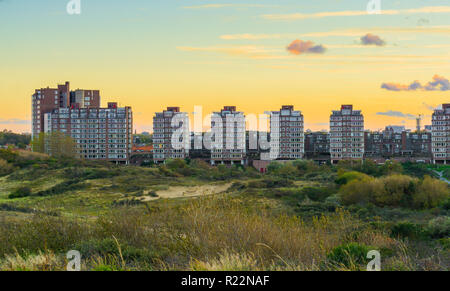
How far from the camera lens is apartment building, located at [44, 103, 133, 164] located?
7000 cm

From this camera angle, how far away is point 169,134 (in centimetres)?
6862

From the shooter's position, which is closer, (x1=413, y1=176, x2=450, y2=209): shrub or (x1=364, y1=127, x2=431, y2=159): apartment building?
(x1=413, y1=176, x2=450, y2=209): shrub

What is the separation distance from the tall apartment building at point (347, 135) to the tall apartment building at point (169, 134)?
22681 mm

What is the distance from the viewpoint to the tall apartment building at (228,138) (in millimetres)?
66375

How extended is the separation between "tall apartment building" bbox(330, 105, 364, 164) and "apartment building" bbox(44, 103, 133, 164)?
105 ft

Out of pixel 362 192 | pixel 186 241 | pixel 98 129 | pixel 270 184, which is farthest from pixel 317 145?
pixel 186 241

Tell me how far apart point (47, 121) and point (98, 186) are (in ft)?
151

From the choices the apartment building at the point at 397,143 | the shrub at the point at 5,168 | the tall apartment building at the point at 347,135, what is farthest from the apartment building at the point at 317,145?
the shrub at the point at 5,168

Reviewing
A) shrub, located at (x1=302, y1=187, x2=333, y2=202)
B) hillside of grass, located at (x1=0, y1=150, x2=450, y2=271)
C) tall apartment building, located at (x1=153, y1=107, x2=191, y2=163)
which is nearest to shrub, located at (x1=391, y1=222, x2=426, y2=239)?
hillside of grass, located at (x1=0, y1=150, x2=450, y2=271)

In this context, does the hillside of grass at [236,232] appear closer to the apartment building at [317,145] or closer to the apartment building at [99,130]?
the apartment building at [99,130]

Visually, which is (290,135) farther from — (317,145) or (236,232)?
(236,232)

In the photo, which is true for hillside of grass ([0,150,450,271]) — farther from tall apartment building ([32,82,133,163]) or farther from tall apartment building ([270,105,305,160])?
tall apartment building ([32,82,133,163])
